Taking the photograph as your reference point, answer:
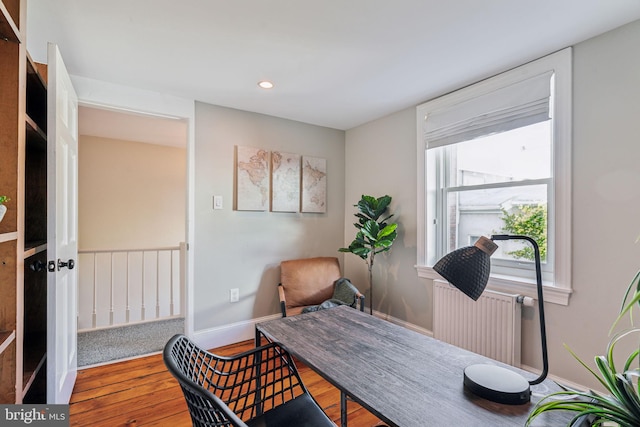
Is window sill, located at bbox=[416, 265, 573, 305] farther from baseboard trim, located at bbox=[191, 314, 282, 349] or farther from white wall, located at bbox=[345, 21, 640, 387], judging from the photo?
baseboard trim, located at bbox=[191, 314, 282, 349]

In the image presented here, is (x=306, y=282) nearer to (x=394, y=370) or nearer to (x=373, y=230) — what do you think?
(x=373, y=230)

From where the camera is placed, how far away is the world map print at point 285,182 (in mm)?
3184

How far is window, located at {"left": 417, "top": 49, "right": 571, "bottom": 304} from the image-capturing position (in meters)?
1.95

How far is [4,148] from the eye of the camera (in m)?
1.20

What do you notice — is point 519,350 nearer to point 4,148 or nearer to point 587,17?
point 587,17

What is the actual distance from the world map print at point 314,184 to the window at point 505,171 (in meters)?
1.12

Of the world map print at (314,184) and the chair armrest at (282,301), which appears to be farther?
the world map print at (314,184)

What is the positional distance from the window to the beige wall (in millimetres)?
3702

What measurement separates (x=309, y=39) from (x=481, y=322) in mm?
2255

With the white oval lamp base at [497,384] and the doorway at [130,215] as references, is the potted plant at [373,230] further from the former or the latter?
the doorway at [130,215]

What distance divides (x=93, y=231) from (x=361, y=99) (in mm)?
3906

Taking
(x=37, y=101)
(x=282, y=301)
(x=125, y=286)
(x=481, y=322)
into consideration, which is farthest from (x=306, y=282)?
(x=125, y=286)

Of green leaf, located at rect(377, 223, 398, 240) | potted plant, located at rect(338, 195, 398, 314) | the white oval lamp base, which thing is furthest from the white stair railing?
the white oval lamp base

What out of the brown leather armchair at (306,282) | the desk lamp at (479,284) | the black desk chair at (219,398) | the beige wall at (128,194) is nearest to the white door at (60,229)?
the black desk chair at (219,398)
